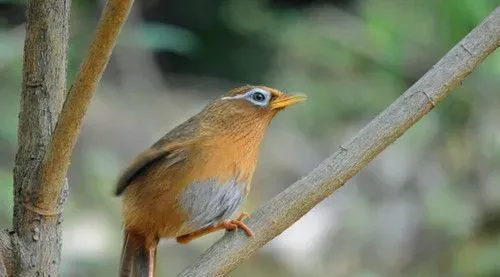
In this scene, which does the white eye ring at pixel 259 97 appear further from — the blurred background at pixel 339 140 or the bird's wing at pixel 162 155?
the blurred background at pixel 339 140

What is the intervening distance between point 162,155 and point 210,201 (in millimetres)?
201

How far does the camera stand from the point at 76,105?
1.98m

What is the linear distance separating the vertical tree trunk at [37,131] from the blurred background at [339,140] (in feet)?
5.79

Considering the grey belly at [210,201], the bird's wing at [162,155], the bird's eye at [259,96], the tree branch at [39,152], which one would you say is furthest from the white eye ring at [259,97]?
the tree branch at [39,152]

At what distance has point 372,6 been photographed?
593 centimetres

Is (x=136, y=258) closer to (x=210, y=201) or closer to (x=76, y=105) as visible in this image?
(x=210, y=201)

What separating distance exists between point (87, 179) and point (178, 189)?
3.39 meters

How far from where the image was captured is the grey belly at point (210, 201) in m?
2.89

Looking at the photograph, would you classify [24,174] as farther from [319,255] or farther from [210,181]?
[319,255]

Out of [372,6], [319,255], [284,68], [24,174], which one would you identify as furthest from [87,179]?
[24,174]

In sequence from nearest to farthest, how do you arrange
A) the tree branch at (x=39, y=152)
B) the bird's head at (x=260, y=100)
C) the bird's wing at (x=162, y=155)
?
the tree branch at (x=39, y=152) < the bird's wing at (x=162, y=155) < the bird's head at (x=260, y=100)

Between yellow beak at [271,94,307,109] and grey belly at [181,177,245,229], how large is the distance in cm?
31

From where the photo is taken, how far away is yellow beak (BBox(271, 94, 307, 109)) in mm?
2984

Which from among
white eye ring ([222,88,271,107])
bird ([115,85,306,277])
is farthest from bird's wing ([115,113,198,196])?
white eye ring ([222,88,271,107])
